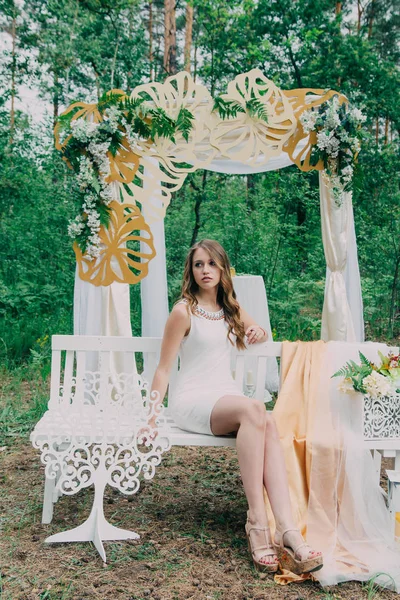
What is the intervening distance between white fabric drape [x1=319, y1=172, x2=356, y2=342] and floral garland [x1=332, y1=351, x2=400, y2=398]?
2.07 m

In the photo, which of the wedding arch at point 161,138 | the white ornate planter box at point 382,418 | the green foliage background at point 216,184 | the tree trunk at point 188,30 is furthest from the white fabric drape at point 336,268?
the tree trunk at point 188,30

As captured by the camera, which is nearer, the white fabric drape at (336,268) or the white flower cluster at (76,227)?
the white flower cluster at (76,227)

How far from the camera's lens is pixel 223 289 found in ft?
10.7

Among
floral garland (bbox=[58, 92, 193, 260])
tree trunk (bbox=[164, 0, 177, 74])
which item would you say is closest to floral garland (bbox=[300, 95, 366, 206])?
floral garland (bbox=[58, 92, 193, 260])

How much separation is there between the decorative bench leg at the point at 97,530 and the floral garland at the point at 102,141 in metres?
1.74

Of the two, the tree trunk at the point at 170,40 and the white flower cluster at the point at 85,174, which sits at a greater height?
the tree trunk at the point at 170,40

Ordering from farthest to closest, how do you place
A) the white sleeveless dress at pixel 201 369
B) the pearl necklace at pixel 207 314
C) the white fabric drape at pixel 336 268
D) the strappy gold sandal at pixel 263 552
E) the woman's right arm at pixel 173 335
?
the white fabric drape at pixel 336 268 < the pearl necklace at pixel 207 314 < the woman's right arm at pixel 173 335 < the white sleeveless dress at pixel 201 369 < the strappy gold sandal at pixel 263 552

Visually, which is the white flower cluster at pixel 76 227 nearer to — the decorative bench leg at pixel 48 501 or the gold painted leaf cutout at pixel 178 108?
the gold painted leaf cutout at pixel 178 108

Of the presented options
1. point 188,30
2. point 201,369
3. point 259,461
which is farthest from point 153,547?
point 188,30

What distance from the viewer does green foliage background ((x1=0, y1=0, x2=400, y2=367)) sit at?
25.9ft

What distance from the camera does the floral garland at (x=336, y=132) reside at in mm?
4039

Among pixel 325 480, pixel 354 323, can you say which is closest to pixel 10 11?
pixel 354 323

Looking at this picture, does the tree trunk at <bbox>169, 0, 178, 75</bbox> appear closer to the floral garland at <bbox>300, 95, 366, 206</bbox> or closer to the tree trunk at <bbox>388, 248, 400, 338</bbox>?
the tree trunk at <bbox>388, 248, 400, 338</bbox>

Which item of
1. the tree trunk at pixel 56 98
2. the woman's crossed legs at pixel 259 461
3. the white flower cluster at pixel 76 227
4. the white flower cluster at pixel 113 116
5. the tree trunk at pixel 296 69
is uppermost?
the tree trunk at pixel 296 69
